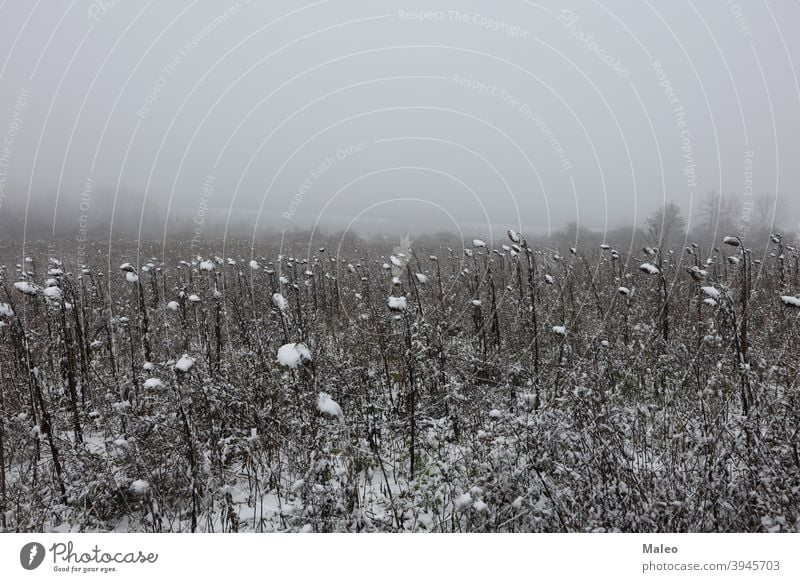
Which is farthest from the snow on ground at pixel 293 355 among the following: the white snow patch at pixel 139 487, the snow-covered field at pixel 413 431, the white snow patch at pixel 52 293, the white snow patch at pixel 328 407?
the white snow patch at pixel 52 293

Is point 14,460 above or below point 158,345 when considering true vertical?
below

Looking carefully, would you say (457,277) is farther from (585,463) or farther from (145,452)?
(145,452)

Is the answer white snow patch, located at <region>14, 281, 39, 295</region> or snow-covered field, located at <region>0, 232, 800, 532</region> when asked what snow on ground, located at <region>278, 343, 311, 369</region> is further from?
white snow patch, located at <region>14, 281, 39, 295</region>

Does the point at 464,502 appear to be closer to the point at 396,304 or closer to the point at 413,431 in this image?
the point at 413,431

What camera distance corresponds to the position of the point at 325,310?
9672mm
